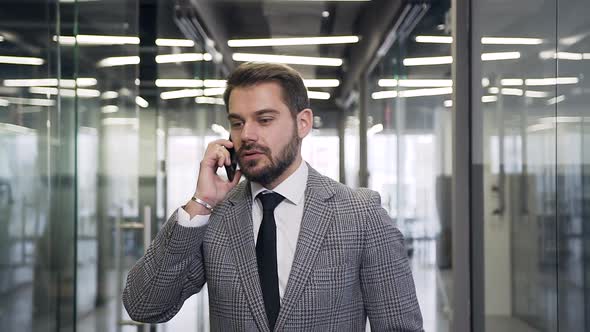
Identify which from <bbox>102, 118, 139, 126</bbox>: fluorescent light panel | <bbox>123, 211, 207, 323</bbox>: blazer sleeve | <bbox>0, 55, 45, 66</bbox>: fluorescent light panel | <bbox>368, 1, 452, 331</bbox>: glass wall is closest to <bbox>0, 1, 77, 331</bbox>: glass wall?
<bbox>0, 55, 45, 66</bbox>: fluorescent light panel

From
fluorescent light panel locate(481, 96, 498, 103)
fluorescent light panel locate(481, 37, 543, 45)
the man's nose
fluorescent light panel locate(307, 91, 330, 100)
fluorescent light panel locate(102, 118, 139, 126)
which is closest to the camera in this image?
the man's nose

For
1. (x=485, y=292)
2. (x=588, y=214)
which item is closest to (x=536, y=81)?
(x=588, y=214)

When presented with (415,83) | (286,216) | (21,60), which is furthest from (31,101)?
(415,83)

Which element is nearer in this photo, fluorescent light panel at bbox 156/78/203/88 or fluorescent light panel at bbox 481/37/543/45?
fluorescent light panel at bbox 481/37/543/45

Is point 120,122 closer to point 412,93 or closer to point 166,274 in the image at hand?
point 412,93

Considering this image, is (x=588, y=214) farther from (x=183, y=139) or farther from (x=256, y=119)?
(x=183, y=139)

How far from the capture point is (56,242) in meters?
2.74

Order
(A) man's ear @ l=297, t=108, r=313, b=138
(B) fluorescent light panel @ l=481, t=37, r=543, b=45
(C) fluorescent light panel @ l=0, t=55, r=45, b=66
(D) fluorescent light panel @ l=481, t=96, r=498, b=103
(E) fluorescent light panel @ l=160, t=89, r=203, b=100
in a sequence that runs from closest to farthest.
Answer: (A) man's ear @ l=297, t=108, r=313, b=138 < (C) fluorescent light panel @ l=0, t=55, r=45, b=66 < (B) fluorescent light panel @ l=481, t=37, r=543, b=45 < (D) fluorescent light panel @ l=481, t=96, r=498, b=103 < (E) fluorescent light panel @ l=160, t=89, r=203, b=100

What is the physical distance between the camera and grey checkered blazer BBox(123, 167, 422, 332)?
4.92ft

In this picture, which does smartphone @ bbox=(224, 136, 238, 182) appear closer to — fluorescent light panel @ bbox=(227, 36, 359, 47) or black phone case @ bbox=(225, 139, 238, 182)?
black phone case @ bbox=(225, 139, 238, 182)

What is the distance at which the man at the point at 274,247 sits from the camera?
150cm

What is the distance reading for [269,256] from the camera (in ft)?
5.05

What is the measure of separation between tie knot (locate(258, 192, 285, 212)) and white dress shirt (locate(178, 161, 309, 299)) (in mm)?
11

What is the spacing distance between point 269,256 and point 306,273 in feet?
0.31
